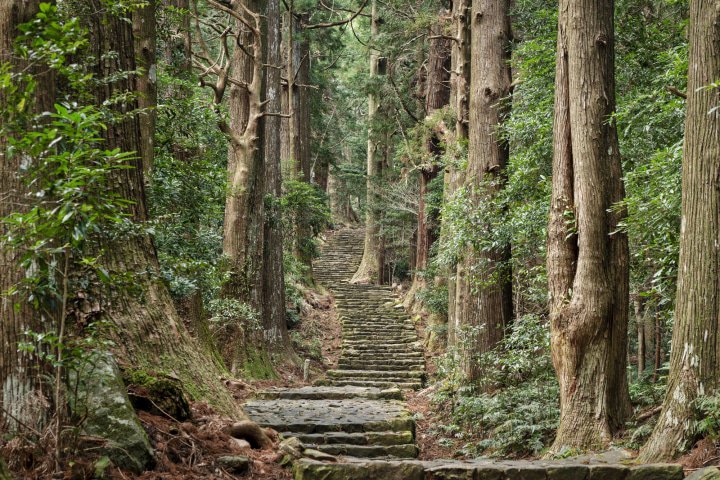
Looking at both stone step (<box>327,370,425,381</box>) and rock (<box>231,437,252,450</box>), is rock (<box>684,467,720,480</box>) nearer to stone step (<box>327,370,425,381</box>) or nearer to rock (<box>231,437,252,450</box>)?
rock (<box>231,437,252,450</box>)

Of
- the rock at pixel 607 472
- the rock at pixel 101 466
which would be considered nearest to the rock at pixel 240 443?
the rock at pixel 101 466

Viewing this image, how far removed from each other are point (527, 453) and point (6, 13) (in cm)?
686

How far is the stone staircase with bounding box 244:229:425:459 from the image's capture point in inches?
305

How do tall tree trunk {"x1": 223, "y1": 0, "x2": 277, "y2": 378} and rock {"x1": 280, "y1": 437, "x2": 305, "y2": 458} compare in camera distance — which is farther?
tall tree trunk {"x1": 223, "y1": 0, "x2": 277, "y2": 378}

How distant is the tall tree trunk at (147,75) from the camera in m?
8.32

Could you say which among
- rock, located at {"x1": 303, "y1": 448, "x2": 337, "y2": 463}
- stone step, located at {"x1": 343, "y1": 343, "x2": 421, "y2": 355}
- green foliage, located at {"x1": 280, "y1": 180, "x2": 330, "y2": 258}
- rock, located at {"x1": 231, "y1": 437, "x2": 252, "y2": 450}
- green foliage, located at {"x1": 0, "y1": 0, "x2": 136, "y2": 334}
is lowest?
stone step, located at {"x1": 343, "y1": 343, "x2": 421, "y2": 355}

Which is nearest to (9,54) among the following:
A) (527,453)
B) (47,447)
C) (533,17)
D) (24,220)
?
(24,220)

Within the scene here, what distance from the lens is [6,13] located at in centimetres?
379

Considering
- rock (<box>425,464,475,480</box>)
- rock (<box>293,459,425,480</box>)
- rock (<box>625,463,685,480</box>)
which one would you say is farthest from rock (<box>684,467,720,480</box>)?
rock (<box>293,459,425,480</box>)

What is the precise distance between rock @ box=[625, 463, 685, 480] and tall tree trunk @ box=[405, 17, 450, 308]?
1394cm

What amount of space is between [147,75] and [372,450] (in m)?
5.29

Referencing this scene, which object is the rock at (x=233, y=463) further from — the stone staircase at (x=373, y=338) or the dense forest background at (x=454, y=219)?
the stone staircase at (x=373, y=338)

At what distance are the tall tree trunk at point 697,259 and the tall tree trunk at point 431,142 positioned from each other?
12.6m

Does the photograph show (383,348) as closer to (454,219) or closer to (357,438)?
(454,219)
